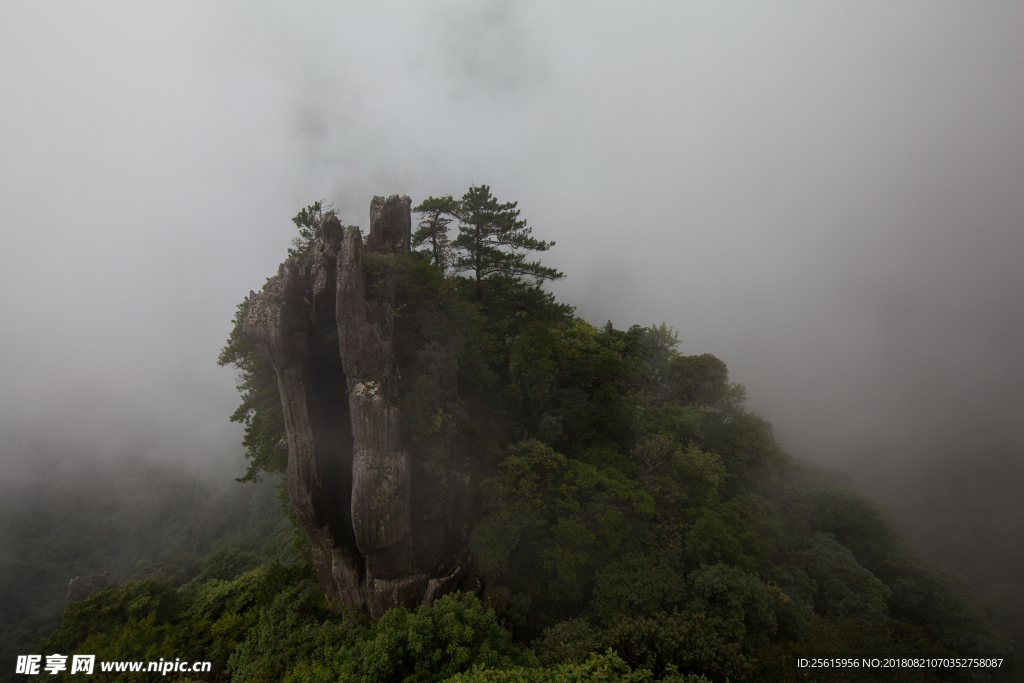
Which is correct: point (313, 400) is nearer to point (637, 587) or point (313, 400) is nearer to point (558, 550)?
point (558, 550)

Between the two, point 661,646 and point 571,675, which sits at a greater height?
point 571,675

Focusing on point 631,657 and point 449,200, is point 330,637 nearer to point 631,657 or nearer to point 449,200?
point 631,657

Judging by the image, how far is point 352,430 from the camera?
61.4 ft

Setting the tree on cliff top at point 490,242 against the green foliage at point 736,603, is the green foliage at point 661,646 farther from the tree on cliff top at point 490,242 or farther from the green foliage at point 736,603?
the tree on cliff top at point 490,242

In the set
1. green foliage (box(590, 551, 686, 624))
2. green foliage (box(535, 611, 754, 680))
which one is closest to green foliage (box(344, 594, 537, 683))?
green foliage (box(535, 611, 754, 680))

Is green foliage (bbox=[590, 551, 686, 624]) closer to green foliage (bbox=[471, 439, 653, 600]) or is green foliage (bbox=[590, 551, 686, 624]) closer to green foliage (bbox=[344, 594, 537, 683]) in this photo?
green foliage (bbox=[471, 439, 653, 600])

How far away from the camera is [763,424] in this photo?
31109mm

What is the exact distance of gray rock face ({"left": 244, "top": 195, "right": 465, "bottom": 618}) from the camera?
1764cm

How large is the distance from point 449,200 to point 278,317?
12.9m

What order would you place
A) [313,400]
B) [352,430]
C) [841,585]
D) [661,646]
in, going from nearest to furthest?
[661,646] < [313,400] < [352,430] < [841,585]

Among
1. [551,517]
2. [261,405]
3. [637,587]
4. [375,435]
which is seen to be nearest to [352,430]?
[375,435]

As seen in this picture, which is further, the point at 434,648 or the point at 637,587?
the point at 637,587

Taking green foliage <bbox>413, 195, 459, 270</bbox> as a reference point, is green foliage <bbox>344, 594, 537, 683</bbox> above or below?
below

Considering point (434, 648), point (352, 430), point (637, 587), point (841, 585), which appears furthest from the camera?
point (841, 585)
